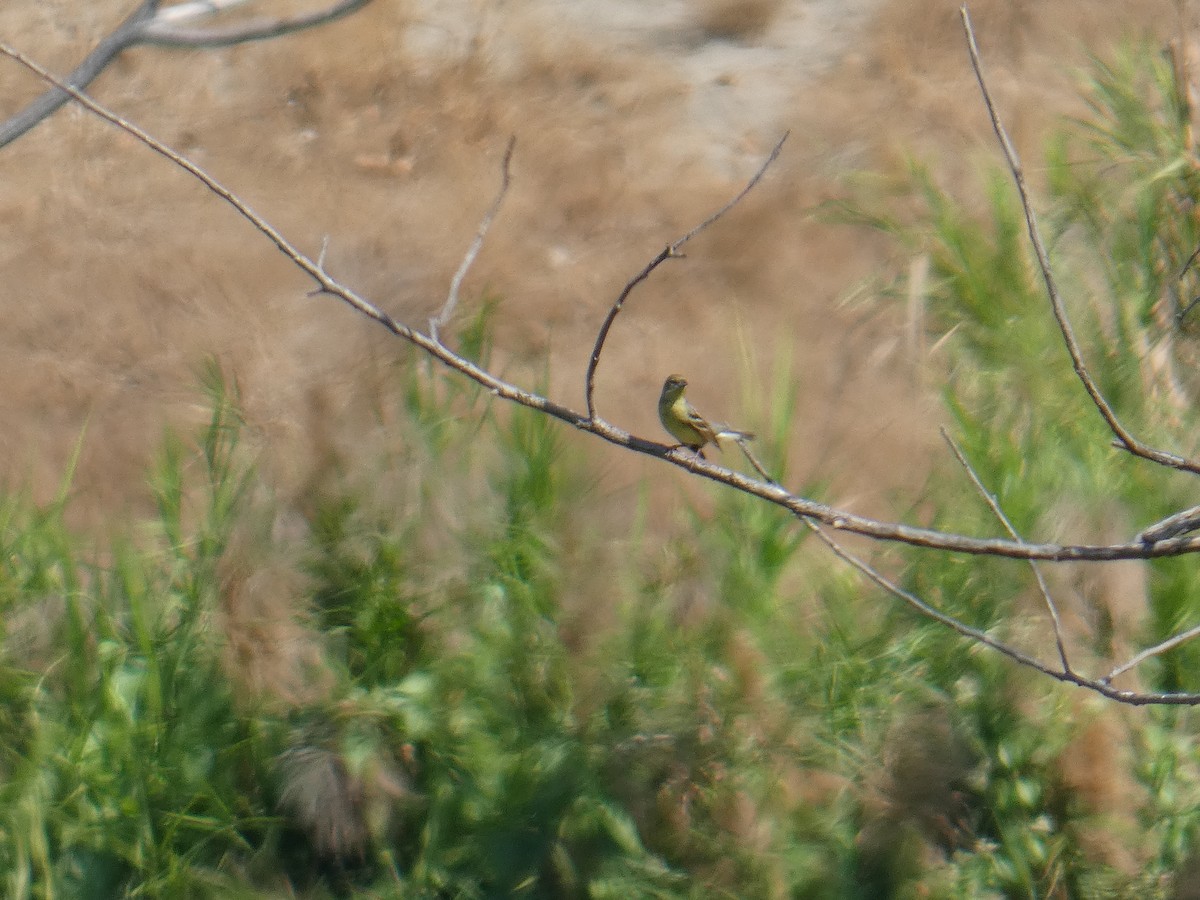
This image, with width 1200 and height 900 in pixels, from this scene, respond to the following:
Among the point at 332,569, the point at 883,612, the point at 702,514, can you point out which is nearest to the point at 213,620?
the point at 332,569

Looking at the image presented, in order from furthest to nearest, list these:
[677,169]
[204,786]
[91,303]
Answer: [677,169]
[91,303]
[204,786]

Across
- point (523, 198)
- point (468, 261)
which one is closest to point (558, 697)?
point (468, 261)

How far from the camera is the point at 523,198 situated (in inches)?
167

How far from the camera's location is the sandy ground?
3885 millimetres

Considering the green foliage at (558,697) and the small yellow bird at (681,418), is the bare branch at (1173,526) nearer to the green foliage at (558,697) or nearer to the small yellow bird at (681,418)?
the small yellow bird at (681,418)

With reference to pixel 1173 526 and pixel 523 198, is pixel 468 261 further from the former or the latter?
pixel 523 198

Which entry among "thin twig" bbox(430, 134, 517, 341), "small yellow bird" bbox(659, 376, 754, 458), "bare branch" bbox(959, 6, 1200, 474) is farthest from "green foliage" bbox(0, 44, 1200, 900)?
"bare branch" bbox(959, 6, 1200, 474)

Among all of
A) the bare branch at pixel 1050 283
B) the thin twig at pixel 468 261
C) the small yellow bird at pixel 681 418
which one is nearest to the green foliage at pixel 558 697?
the small yellow bird at pixel 681 418

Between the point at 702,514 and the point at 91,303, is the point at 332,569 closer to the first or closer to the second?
the point at 702,514

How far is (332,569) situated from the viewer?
317cm

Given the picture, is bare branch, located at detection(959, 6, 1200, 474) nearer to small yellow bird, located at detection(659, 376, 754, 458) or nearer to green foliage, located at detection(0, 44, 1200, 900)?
small yellow bird, located at detection(659, 376, 754, 458)

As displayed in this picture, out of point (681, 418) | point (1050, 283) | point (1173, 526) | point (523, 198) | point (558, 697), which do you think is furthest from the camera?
point (523, 198)

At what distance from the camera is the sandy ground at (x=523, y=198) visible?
12.7ft

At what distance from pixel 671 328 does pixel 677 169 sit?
512mm
